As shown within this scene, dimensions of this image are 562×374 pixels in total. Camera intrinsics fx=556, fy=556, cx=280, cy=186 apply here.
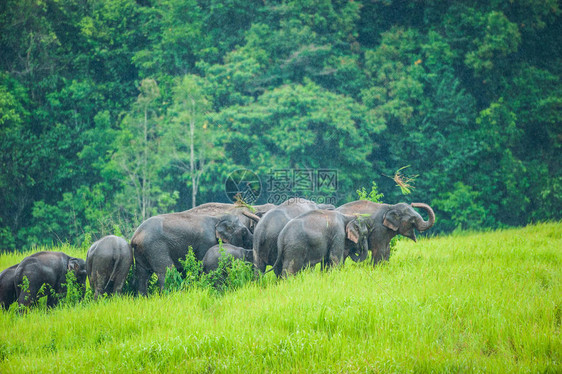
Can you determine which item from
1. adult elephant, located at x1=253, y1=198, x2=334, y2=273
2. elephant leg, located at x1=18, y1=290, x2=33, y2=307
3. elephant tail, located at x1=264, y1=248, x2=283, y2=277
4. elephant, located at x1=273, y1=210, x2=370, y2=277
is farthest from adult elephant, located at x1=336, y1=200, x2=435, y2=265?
elephant leg, located at x1=18, y1=290, x2=33, y2=307

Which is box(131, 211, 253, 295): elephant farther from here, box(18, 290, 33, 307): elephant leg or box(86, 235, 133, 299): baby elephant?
box(18, 290, 33, 307): elephant leg

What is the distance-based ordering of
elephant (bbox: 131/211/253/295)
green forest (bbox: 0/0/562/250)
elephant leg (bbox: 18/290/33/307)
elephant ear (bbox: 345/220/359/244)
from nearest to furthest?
elephant leg (bbox: 18/290/33/307) → elephant (bbox: 131/211/253/295) → elephant ear (bbox: 345/220/359/244) → green forest (bbox: 0/0/562/250)

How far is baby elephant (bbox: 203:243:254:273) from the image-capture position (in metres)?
8.18

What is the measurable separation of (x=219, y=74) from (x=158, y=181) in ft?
16.6

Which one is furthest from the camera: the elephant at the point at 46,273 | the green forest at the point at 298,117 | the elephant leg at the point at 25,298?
the green forest at the point at 298,117

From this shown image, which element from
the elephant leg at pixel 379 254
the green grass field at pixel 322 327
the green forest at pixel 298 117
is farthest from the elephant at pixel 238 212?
the green forest at pixel 298 117

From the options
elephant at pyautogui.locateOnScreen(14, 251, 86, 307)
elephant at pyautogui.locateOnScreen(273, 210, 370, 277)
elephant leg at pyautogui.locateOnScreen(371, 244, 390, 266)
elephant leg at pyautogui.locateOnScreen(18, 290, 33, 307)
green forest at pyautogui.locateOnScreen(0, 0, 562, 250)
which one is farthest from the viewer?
green forest at pyautogui.locateOnScreen(0, 0, 562, 250)

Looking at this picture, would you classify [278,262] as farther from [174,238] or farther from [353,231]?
[174,238]

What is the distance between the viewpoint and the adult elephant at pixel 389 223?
8.80 metres

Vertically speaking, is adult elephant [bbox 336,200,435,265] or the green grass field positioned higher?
adult elephant [bbox 336,200,435,265]

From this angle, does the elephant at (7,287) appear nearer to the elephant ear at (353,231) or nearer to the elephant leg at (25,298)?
the elephant leg at (25,298)

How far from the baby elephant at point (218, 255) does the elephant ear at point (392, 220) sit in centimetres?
219

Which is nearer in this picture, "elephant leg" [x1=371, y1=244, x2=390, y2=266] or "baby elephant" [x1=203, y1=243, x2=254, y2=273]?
"baby elephant" [x1=203, y1=243, x2=254, y2=273]

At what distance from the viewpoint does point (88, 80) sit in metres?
24.2
